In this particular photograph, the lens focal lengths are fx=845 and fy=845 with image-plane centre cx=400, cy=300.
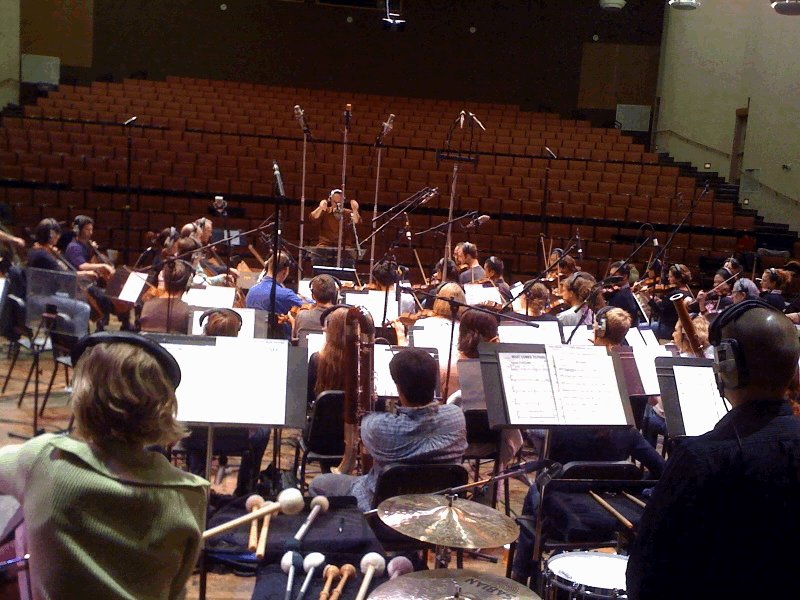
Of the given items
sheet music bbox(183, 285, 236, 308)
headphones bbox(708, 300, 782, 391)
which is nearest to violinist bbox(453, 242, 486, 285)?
sheet music bbox(183, 285, 236, 308)

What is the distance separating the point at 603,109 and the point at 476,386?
1650cm

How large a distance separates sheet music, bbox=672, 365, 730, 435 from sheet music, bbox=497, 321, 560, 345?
187cm

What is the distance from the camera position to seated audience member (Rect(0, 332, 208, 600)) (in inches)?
63.7

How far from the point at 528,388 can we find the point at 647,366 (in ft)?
5.65

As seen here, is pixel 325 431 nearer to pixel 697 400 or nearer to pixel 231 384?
pixel 231 384

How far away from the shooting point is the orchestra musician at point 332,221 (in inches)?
368

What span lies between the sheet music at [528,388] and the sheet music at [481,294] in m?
3.60

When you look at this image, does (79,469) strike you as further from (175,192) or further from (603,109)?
(603,109)

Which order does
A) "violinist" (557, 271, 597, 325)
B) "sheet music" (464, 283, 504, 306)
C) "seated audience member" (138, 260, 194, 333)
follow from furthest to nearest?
"sheet music" (464, 283, 504, 306) → "violinist" (557, 271, 597, 325) → "seated audience member" (138, 260, 194, 333)

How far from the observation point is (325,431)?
4461 millimetres

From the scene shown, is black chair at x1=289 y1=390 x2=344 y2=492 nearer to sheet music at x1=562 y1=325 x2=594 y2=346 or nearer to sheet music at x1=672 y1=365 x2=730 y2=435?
sheet music at x1=672 y1=365 x2=730 y2=435

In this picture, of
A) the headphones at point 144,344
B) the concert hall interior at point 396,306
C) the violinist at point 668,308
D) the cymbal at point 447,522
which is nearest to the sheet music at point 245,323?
the concert hall interior at point 396,306

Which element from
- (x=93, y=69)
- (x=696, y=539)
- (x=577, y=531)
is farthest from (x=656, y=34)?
(x=696, y=539)

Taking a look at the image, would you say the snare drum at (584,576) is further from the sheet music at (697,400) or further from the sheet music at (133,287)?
the sheet music at (133,287)
